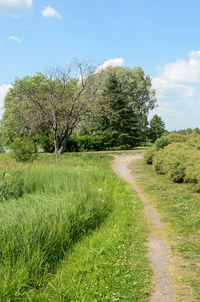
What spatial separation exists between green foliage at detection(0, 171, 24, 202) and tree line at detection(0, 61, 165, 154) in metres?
7.44

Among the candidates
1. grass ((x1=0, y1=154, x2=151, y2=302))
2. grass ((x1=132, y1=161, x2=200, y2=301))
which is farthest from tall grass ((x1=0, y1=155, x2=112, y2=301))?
grass ((x1=132, y1=161, x2=200, y2=301))

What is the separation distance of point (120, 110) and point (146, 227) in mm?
20772

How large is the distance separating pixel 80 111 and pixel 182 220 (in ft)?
46.8

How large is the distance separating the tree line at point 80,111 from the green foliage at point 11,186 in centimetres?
744

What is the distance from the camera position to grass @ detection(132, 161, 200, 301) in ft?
11.9

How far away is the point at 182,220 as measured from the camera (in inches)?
234

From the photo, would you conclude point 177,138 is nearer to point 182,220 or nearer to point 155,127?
point 182,220

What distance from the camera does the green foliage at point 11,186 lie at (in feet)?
22.4

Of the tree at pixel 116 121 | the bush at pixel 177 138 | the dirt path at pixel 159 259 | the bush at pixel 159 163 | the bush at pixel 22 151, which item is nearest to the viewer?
the dirt path at pixel 159 259

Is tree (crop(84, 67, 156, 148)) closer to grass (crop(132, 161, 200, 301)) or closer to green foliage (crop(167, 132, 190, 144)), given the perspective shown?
green foliage (crop(167, 132, 190, 144))

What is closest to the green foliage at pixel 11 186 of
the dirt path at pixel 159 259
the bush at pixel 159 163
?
the dirt path at pixel 159 259

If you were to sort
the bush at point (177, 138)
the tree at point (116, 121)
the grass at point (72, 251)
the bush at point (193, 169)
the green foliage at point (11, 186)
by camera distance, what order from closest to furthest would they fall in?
1. the grass at point (72, 251)
2. the green foliage at point (11, 186)
3. the bush at point (193, 169)
4. the bush at point (177, 138)
5. the tree at point (116, 121)

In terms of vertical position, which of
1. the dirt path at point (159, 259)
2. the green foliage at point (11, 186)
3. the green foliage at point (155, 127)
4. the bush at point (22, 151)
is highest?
the green foliage at point (155, 127)

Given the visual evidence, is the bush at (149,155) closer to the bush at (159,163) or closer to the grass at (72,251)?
the bush at (159,163)
